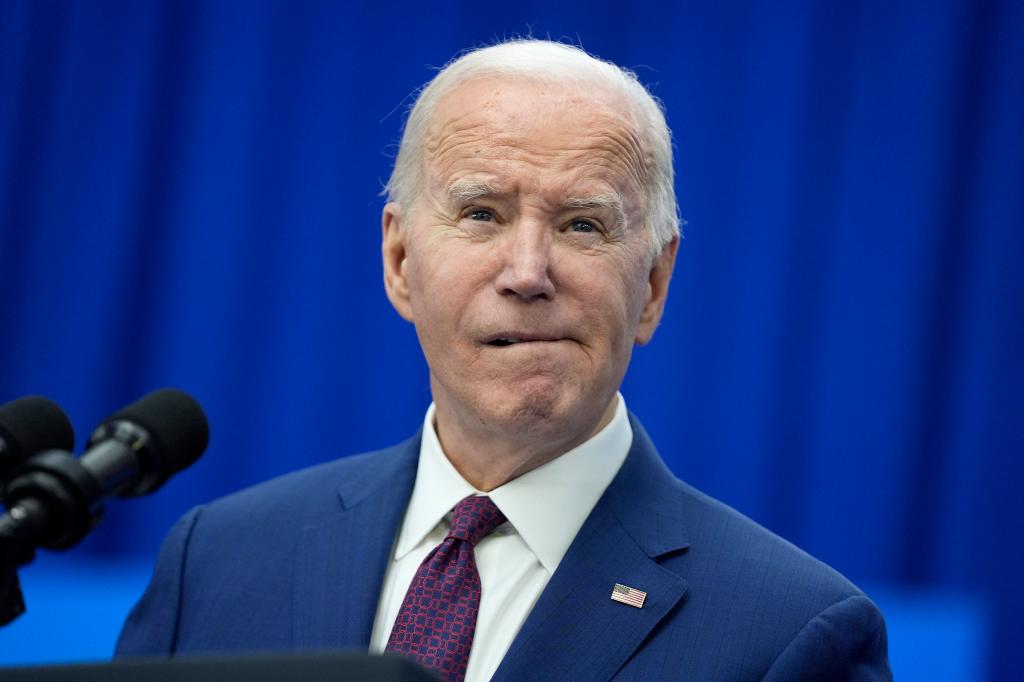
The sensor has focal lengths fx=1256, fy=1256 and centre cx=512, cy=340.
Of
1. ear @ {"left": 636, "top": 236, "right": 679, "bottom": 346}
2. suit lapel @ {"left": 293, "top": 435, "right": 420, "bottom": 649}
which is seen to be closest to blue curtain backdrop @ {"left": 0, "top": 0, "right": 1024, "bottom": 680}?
ear @ {"left": 636, "top": 236, "right": 679, "bottom": 346}

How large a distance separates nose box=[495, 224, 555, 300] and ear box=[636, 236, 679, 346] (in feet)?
0.82

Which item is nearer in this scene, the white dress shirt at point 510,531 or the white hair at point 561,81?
the white dress shirt at point 510,531

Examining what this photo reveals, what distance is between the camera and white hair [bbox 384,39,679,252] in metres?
1.93

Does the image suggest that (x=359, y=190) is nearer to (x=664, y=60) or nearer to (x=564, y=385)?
(x=664, y=60)

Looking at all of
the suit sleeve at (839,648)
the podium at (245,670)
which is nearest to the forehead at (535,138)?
the suit sleeve at (839,648)

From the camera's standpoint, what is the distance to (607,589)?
1.76 m

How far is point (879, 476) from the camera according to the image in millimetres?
3412

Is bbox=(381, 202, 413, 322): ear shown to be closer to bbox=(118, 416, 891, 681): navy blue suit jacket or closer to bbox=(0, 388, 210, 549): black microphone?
bbox=(118, 416, 891, 681): navy blue suit jacket

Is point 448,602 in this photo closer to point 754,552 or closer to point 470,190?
point 754,552

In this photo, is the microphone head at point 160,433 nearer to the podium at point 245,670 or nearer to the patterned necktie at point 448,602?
the podium at point 245,670

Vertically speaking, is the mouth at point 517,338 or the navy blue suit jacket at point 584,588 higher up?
the mouth at point 517,338

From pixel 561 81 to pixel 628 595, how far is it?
2.53 feet

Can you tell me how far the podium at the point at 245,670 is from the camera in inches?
34.3

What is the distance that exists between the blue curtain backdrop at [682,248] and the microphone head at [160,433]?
2410 mm
